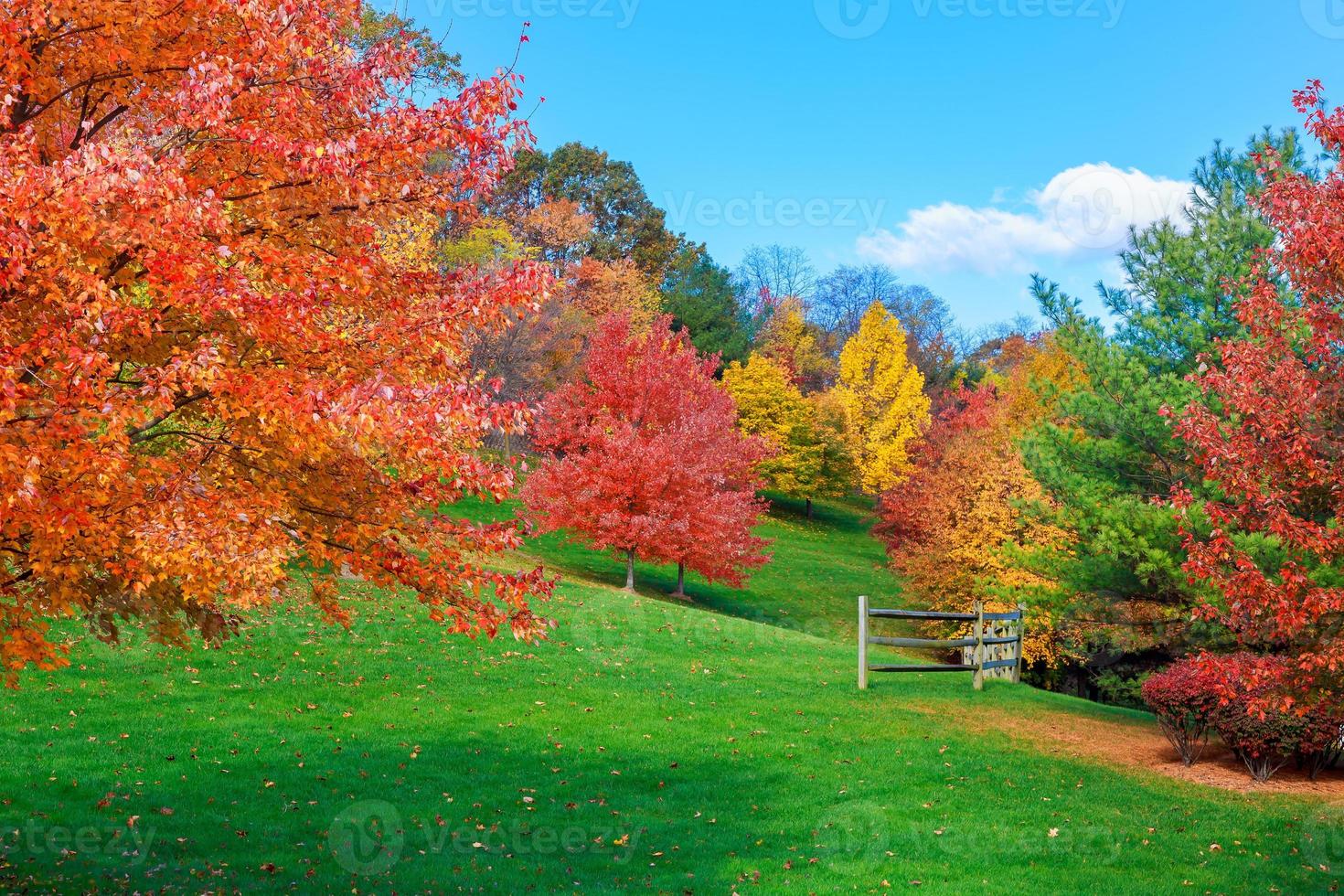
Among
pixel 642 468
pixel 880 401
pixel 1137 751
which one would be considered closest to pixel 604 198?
pixel 880 401

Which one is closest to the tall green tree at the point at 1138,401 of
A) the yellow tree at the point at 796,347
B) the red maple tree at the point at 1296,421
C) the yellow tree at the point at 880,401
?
the red maple tree at the point at 1296,421

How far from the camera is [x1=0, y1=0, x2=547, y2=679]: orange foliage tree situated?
564 cm

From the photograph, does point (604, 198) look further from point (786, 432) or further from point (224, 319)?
point (224, 319)

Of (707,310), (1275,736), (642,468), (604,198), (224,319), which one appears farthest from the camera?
(604,198)

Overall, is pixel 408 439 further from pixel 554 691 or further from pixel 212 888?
pixel 554 691

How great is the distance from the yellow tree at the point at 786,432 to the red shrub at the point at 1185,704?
36.9 m

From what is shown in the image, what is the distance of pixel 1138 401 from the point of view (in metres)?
15.5

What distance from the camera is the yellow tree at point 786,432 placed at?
52781 mm

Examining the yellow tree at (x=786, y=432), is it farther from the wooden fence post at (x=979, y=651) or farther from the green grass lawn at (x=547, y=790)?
the green grass lawn at (x=547, y=790)

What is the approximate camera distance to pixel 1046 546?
686 inches

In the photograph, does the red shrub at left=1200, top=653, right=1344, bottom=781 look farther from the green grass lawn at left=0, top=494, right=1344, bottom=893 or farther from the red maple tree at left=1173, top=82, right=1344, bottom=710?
the red maple tree at left=1173, top=82, right=1344, bottom=710

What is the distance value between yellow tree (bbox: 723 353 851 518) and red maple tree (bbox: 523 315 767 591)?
2216cm

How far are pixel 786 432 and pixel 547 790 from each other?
138ft

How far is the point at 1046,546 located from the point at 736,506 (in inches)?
453
